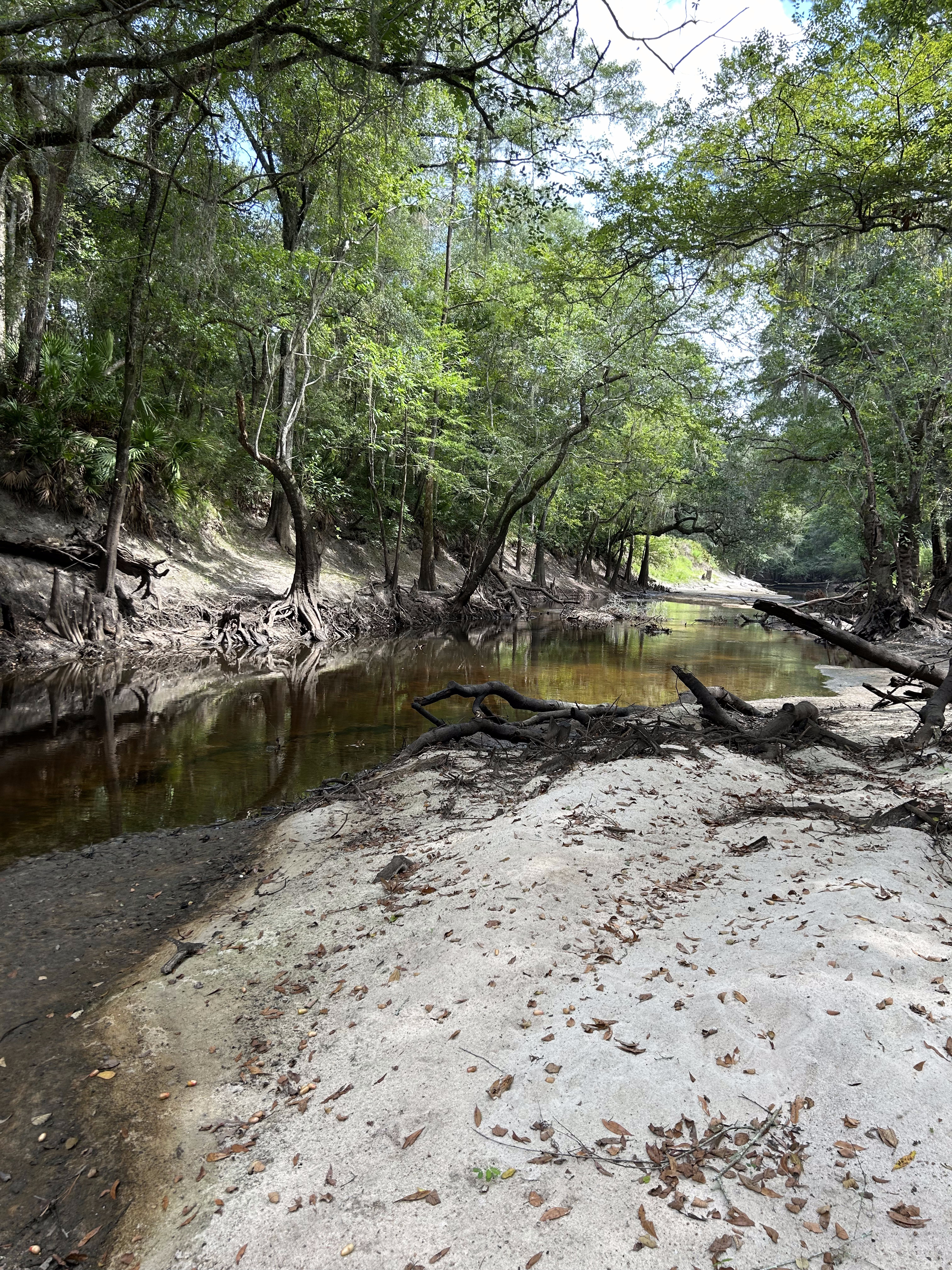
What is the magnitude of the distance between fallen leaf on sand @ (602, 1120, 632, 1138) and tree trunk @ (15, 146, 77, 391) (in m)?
13.2

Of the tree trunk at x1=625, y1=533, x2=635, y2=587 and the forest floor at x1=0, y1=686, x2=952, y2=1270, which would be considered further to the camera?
the tree trunk at x1=625, y1=533, x2=635, y2=587

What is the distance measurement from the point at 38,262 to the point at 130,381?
13.0 feet

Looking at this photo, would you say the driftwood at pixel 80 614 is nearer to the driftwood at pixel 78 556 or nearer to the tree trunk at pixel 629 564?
the driftwood at pixel 78 556

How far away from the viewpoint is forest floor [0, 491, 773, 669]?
12.2 m

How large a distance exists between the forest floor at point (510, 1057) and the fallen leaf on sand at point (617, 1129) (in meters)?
0.03

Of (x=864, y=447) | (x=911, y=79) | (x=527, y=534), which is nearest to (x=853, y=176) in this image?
(x=911, y=79)

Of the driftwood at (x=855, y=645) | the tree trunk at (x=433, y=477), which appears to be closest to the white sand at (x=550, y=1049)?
the driftwood at (x=855, y=645)

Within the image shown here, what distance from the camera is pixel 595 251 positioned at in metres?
7.93

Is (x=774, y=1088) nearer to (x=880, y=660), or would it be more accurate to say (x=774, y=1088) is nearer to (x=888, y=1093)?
(x=888, y=1093)

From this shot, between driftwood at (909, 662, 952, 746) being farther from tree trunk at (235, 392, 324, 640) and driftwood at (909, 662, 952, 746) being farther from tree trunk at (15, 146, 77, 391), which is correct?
tree trunk at (235, 392, 324, 640)

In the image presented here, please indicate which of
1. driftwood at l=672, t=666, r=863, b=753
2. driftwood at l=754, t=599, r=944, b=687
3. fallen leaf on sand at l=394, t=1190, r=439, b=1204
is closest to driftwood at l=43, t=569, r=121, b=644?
driftwood at l=672, t=666, r=863, b=753

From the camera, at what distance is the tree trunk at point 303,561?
1622 cm

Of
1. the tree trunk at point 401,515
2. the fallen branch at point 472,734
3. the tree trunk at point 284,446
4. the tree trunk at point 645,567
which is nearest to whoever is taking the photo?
the fallen branch at point 472,734

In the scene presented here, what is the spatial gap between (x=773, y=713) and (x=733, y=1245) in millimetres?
6901
